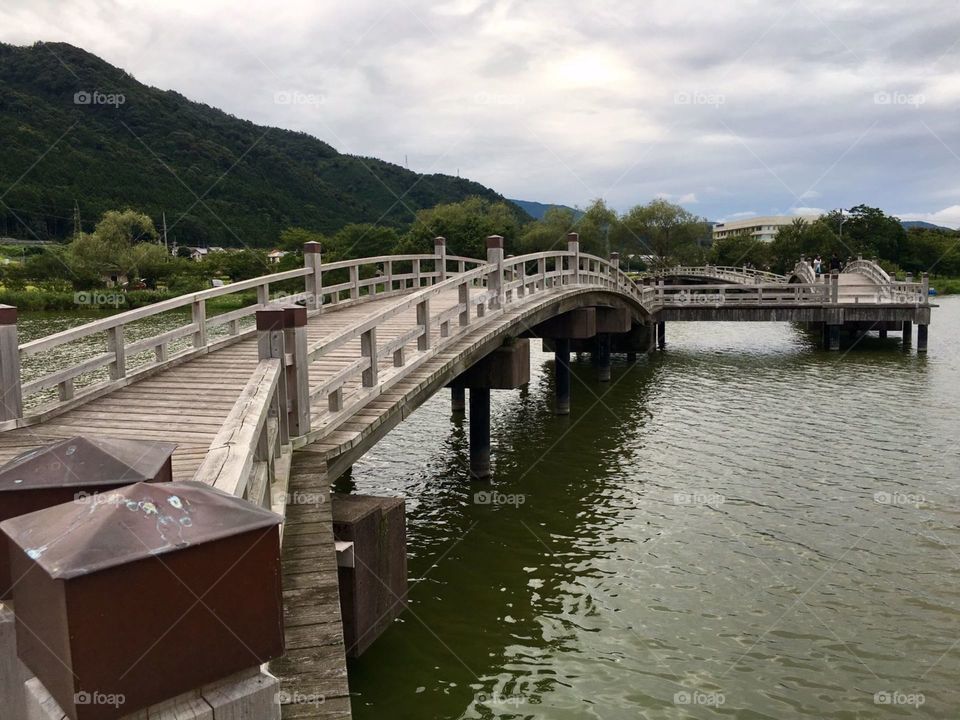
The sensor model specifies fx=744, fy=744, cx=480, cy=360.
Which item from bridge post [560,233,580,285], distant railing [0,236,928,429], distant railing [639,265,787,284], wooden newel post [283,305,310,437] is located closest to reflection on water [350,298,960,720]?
wooden newel post [283,305,310,437]

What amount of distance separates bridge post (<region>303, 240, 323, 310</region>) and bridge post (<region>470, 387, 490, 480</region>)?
3692 millimetres

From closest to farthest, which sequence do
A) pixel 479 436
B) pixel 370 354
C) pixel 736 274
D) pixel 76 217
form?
1. pixel 370 354
2. pixel 479 436
3. pixel 736 274
4. pixel 76 217

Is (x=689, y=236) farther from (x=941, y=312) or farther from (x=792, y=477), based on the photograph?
(x=792, y=477)

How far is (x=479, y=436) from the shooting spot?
13648 millimetres

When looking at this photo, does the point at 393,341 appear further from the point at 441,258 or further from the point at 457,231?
the point at 457,231

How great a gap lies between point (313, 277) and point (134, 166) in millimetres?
93614

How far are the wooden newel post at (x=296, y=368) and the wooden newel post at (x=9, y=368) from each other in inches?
127

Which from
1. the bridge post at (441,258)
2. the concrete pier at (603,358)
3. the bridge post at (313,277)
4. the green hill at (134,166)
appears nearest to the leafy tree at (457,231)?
the green hill at (134,166)

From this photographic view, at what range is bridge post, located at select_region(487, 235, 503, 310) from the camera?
13047 mm

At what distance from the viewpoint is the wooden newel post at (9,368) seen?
25.6 feet

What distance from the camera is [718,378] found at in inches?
950

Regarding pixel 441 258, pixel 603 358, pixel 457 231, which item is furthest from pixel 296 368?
pixel 457 231

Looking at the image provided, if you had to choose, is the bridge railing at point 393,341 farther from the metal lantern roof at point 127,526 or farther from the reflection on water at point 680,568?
the metal lantern roof at point 127,526

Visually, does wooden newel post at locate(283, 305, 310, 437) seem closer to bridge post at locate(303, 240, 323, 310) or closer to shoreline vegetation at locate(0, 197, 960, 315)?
bridge post at locate(303, 240, 323, 310)
